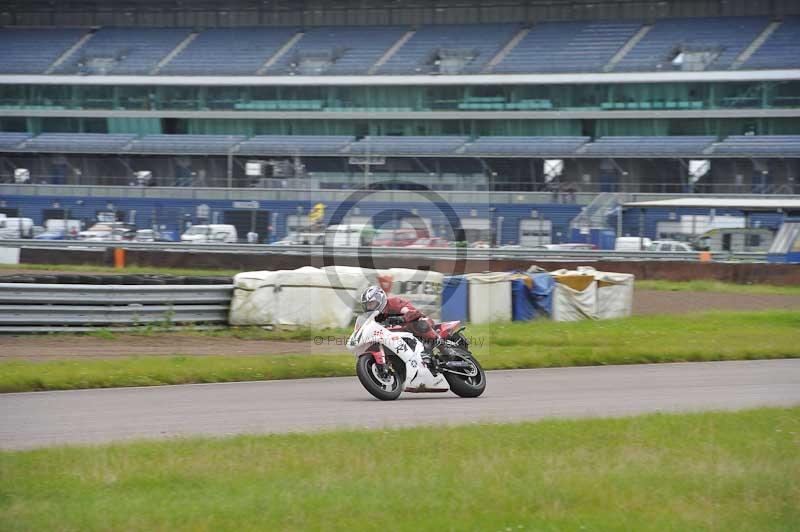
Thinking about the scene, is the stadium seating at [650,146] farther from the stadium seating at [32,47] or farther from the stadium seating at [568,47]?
the stadium seating at [32,47]

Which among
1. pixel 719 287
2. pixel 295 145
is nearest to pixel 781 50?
Answer: pixel 295 145

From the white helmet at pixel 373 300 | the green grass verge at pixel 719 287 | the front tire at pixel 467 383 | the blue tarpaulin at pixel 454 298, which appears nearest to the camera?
the white helmet at pixel 373 300

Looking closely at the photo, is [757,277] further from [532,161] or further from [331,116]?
[331,116]

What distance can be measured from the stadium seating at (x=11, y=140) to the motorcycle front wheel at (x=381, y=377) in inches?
2015

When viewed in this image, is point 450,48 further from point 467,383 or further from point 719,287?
point 467,383

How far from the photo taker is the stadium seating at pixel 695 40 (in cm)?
5266

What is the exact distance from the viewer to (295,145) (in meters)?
55.1

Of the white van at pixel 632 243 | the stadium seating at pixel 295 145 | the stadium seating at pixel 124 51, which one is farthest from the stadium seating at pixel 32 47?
the white van at pixel 632 243

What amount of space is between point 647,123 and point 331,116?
16.9m

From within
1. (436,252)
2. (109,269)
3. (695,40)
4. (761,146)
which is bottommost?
(109,269)

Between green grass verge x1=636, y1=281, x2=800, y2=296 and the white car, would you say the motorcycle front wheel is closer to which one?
green grass verge x1=636, y1=281, x2=800, y2=296

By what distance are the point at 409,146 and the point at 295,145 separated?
242 inches

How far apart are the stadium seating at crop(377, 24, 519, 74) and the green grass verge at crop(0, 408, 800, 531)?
48.7m

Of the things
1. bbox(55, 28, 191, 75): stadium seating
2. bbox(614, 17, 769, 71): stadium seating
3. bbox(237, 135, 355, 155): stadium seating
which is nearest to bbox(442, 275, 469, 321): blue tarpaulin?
bbox(237, 135, 355, 155): stadium seating
